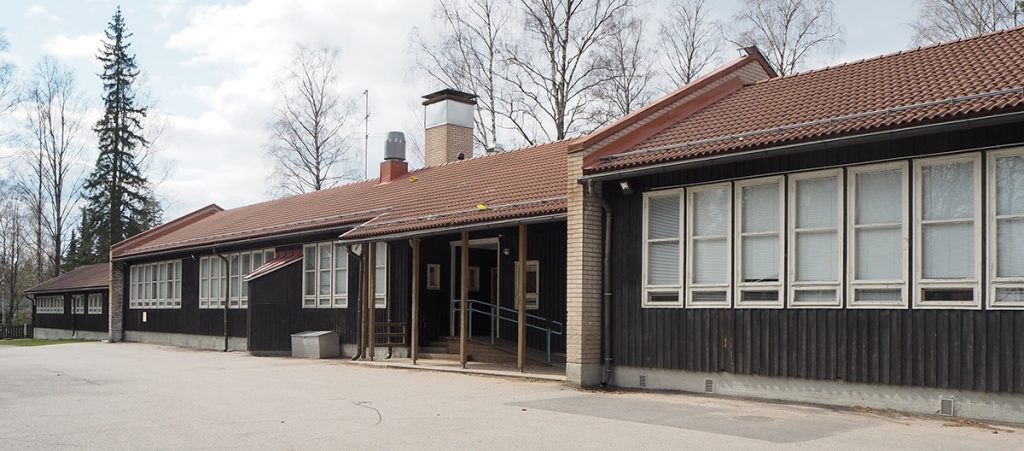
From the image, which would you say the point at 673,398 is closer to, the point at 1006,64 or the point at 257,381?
the point at 1006,64

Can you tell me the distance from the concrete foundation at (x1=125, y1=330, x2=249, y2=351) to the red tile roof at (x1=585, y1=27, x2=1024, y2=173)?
1520 centimetres

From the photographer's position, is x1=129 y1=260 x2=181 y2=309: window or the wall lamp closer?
the wall lamp

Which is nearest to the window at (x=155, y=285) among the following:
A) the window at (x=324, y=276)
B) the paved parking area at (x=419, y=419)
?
the window at (x=324, y=276)

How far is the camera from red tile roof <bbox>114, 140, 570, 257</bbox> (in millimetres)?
18062

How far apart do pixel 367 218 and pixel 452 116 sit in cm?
603

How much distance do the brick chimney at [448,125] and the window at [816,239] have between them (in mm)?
16020

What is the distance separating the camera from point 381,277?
73.9 feet

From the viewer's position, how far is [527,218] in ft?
53.8

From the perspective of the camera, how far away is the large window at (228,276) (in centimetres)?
2844

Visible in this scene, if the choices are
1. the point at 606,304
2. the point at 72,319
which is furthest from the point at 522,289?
the point at 72,319

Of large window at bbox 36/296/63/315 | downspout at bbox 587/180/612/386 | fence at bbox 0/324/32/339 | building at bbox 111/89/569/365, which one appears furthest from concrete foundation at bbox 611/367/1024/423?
fence at bbox 0/324/32/339

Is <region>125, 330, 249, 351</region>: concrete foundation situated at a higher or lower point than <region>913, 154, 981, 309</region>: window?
lower

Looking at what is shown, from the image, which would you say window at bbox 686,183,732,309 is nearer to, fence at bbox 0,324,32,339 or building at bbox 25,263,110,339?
building at bbox 25,263,110,339

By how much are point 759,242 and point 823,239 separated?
3.30 feet
